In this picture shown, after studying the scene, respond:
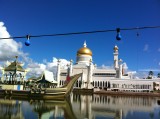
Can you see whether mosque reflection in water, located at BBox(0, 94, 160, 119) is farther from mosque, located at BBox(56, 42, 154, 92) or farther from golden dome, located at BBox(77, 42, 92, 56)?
golden dome, located at BBox(77, 42, 92, 56)

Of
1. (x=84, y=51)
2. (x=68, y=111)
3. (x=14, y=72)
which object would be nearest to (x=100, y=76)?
(x=84, y=51)

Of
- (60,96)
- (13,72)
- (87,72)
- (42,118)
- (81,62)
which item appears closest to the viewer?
(42,118)

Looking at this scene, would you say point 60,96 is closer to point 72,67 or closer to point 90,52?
point 72,67

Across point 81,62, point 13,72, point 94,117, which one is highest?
point 81,62

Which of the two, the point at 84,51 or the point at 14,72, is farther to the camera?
the point at 84,51

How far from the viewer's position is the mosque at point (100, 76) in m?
51.1

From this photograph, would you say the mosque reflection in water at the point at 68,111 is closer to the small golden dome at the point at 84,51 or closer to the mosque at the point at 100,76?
the mosque at the point at 100,76

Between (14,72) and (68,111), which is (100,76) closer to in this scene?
(14,72)

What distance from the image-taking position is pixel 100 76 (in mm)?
55969

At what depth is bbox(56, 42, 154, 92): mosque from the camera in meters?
51.1

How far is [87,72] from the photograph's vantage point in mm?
56562

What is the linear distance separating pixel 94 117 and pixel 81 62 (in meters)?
46.9

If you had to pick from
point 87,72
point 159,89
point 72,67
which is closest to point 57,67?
point 72,67

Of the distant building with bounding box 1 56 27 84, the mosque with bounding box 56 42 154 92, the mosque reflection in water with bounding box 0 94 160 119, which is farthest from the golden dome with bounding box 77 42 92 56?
the mosque reflection in water with bounding box 0 94 160 119
